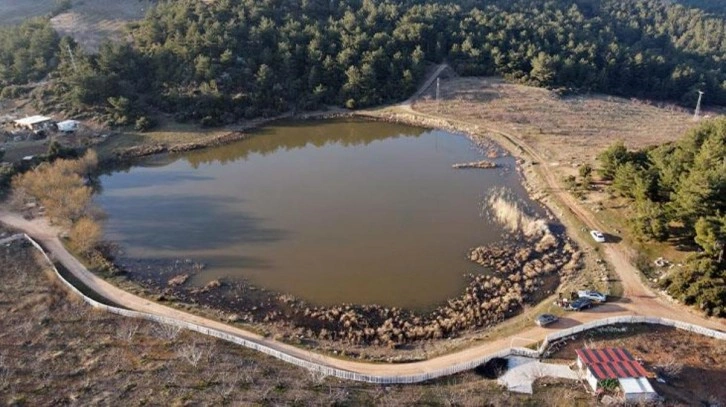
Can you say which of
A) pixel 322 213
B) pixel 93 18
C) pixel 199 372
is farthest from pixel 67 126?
pixel 199 372

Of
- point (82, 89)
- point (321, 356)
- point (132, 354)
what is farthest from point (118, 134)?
point (321, 356)

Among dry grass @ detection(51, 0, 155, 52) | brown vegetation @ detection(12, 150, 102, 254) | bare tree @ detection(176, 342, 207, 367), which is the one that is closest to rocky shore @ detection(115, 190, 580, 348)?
bare tree @ detection(176, 342, 207, 367)

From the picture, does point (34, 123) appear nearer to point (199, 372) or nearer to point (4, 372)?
point (4, 372)

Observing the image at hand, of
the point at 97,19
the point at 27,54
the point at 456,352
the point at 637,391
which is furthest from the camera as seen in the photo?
the point at 97,19

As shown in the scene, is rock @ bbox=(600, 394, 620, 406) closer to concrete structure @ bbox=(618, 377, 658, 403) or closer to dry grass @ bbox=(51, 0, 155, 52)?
concrete structure @ bbox=(618, 377, 658, 403)

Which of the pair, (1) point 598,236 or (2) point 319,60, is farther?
(2) point 319,60
